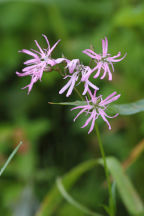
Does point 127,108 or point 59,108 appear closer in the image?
point 127,108

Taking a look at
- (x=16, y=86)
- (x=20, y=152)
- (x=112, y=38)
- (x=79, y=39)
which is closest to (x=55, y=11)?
(x=79, y=39)

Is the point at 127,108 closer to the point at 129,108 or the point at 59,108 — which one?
the point at 129,108

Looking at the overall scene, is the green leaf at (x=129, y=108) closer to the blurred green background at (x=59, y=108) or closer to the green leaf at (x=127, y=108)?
the green leaf at (x=127, y=108)

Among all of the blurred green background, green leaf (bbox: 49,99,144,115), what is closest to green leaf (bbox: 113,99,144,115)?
green leaf (bbox: 49,99,144,115)

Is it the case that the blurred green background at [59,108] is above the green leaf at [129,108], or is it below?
below

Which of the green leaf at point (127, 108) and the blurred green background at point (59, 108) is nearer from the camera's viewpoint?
the green leaf at point (127, 108)

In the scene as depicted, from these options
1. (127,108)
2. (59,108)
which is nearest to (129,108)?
(127,108)

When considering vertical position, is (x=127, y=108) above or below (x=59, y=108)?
above

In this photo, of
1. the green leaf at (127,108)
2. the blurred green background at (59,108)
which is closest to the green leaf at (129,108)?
the green leaf at (127,108)

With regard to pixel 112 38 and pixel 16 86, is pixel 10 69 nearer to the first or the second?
pixel 16 86
